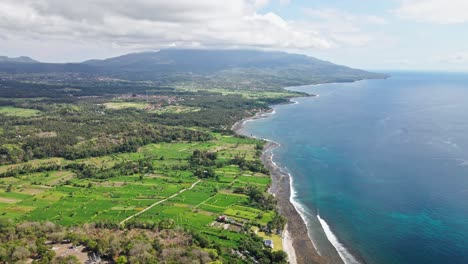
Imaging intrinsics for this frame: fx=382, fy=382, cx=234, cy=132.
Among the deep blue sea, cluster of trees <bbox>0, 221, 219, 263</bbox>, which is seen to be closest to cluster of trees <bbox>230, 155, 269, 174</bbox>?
the deep blue sea

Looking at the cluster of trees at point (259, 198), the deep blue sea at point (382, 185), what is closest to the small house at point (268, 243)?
the deep blue sea at point (382, 185)

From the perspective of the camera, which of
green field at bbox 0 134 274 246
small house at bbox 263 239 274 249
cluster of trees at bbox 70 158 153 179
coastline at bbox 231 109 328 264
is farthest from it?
cluster of trees at bbox 70 158 153 179

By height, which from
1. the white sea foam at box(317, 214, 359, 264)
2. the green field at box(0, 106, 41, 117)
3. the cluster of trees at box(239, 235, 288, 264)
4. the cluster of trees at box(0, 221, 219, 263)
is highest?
the green field at box(0, 106, 41, 117)

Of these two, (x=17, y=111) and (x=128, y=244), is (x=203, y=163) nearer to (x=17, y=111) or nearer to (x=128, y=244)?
(x=128, y=244)

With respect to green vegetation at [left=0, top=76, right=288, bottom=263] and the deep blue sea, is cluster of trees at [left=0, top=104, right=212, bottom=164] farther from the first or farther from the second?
the deep blue sea

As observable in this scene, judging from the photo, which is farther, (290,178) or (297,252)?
(290,178)

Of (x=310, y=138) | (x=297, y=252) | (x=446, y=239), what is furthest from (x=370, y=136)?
(x=297, y=252)

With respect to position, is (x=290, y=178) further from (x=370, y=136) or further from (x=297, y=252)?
(x=370, y=136)
